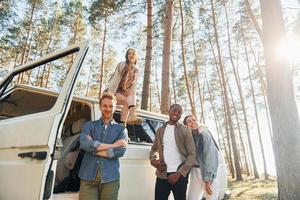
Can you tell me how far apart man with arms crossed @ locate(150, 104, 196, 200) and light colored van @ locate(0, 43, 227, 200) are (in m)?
0.22

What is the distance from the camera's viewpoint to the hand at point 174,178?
4383 millimetres

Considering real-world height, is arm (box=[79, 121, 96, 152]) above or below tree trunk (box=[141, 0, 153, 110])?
below

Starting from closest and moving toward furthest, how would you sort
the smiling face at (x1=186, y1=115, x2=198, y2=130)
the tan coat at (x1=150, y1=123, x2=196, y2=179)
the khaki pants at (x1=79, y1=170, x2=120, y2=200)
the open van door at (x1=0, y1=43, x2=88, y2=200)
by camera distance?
1. the open van door at (x1=0, y1=43, x2=88, y2=200)
2. the khaki pants at (x1=79, y1=170, x2=120, y2=200)
3. the tan coat at (x1=150, y1=123, x2=196, y2=179)
4. the smiling face at (x1=186, y1=115, x2=198, y2=130)

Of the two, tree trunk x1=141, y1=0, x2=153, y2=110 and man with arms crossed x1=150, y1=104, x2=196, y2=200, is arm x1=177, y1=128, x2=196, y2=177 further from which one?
tree trunk x1=141, y1=0, x2=153, y2=110

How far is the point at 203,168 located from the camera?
5.04 meters

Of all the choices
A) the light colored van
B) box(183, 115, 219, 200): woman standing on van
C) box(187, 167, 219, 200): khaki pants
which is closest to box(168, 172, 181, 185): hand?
the light colored van

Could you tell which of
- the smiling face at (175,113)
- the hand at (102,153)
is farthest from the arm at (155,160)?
the hand at (102,153)

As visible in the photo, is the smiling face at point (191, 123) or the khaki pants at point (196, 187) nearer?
the khaki pants at point (196, 187)

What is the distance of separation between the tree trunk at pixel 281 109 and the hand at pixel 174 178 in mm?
1747

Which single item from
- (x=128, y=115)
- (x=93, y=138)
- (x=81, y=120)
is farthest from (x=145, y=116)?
(x=93, y=138)

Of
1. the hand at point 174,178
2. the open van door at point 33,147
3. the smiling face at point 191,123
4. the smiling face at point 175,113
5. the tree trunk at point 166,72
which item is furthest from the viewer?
the tree trunk at point 166,72

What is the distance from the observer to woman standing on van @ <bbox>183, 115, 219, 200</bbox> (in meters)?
4.98

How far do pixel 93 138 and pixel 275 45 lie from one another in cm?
374

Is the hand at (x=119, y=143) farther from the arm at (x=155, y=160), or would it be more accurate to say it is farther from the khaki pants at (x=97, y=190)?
the arm at (x=155, y=160)
